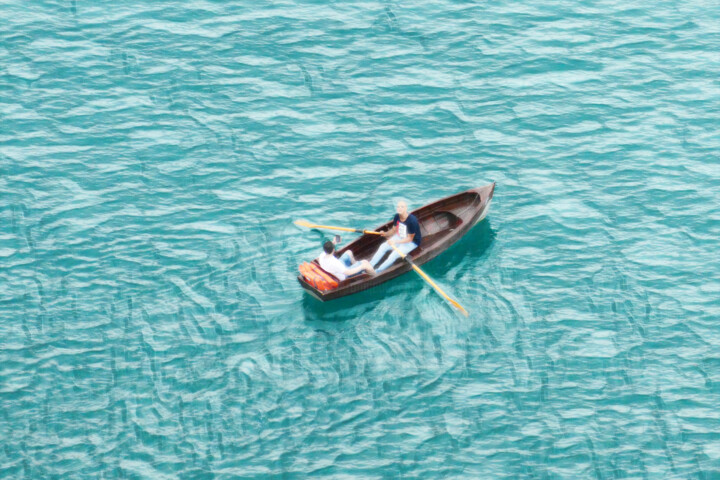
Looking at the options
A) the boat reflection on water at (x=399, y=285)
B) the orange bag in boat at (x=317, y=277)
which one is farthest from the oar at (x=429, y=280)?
the orange bag in boat at (x=317, y=277)

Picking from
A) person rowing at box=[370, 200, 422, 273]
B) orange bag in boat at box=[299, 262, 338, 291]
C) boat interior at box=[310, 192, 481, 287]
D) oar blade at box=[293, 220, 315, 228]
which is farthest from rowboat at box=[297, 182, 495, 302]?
oar blade at box=[293, 220, 315, 228]

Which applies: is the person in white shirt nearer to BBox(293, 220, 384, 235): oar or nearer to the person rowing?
the person rowing

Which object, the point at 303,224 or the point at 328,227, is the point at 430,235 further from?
the point at 303,224

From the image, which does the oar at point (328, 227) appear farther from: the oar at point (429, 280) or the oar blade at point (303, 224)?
the oar at point (429, 280)

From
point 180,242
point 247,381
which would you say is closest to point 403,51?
point 180,242

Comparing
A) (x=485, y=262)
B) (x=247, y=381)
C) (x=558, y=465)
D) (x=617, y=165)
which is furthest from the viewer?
(x=617, y=165)

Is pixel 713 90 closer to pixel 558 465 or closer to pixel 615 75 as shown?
pixel 615 75

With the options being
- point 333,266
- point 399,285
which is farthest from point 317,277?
point 399,285
